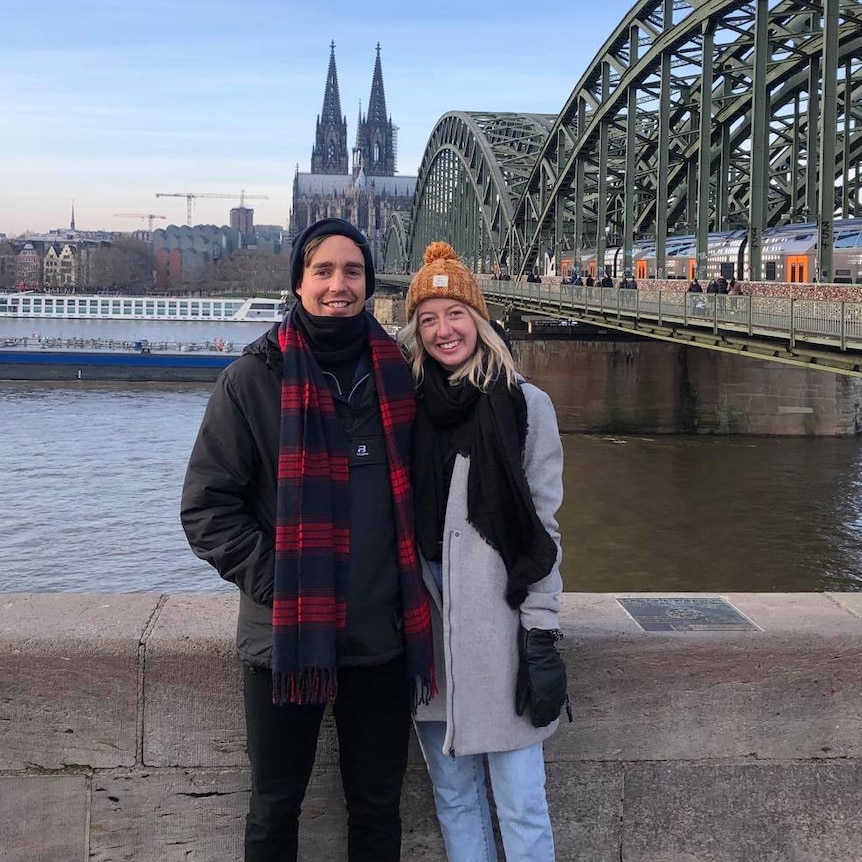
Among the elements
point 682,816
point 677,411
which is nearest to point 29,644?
point 682,816

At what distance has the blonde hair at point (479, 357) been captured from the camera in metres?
2.77

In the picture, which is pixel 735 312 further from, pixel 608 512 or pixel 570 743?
pixel 570 743

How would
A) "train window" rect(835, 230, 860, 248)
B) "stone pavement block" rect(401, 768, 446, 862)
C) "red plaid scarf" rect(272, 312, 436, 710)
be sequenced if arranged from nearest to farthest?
1. "red plaid scarf" rect(272, 312, 436, 710)
2. "stone pavement block" rect(401, 768, 446, 862)
3. "train window" rect(835, 230, 860, 248)

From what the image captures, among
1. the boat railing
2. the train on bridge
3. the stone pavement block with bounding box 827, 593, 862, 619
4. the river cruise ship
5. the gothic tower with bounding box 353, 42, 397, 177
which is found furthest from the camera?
the gothic tower with bounding box 353, 42, 397, 177

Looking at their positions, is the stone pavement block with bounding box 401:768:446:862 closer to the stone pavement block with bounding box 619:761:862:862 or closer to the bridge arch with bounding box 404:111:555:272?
the stone pavement block with bounding box 619:761:862:862

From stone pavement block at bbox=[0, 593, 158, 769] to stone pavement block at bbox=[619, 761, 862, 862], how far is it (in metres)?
1.35

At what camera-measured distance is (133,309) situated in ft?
340

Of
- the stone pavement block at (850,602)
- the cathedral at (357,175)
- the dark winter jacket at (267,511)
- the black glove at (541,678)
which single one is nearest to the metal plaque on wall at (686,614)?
the stone pavement block at (850,602)

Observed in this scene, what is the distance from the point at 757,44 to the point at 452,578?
23.0 metres

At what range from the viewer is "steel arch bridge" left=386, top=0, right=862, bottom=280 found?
23203 mm

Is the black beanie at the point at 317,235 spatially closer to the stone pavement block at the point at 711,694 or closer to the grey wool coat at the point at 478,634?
the grey wool coat at the point at 478,634

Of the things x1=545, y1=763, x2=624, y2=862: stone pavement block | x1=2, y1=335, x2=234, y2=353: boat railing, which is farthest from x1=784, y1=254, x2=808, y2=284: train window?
x1=2, y1=335, x2=234, y2=353: boat railing

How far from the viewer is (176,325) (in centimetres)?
9888

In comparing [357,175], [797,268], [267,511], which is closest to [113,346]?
[797,268]
